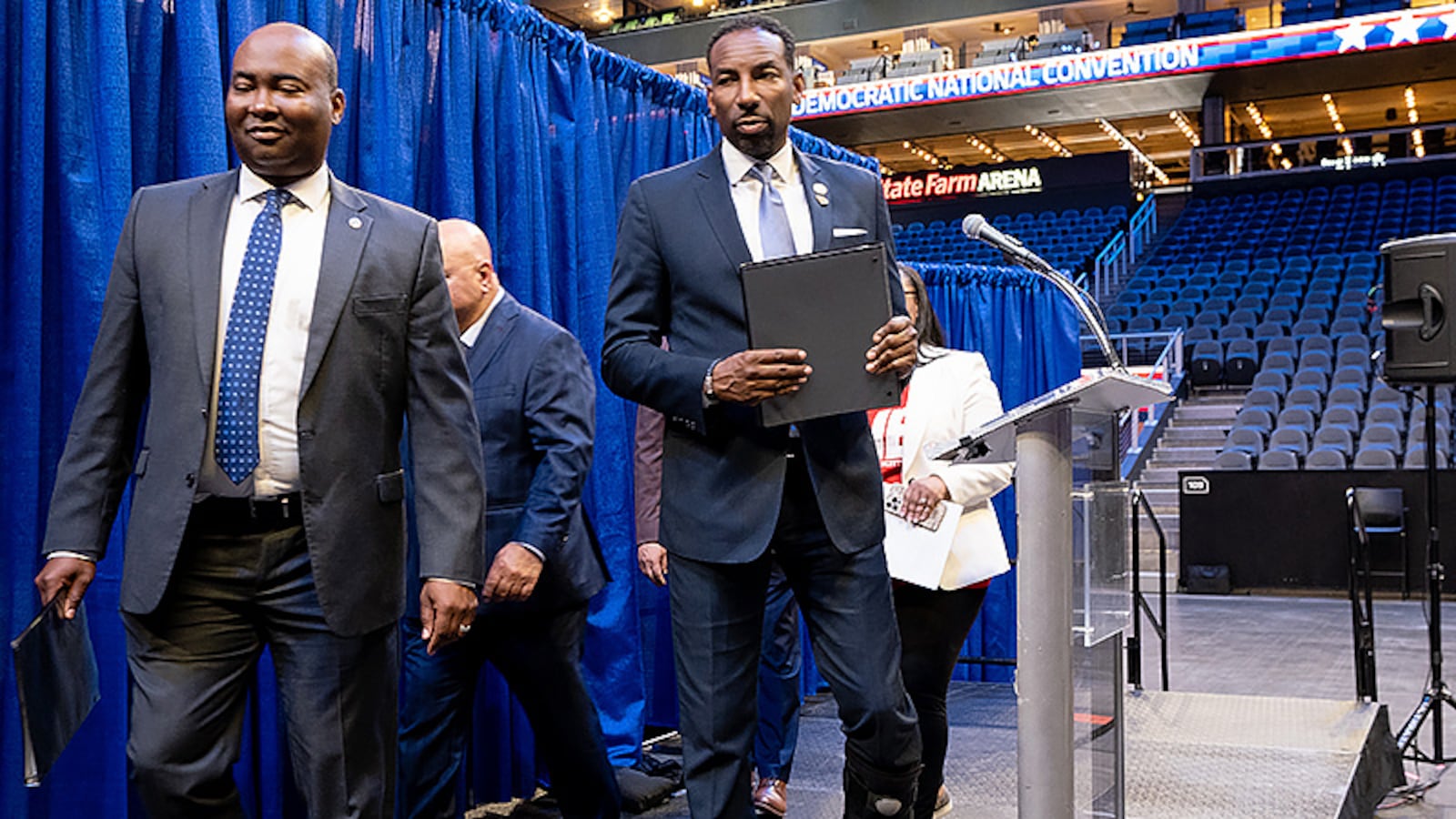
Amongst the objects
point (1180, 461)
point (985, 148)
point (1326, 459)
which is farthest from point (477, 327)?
point (985, 148)

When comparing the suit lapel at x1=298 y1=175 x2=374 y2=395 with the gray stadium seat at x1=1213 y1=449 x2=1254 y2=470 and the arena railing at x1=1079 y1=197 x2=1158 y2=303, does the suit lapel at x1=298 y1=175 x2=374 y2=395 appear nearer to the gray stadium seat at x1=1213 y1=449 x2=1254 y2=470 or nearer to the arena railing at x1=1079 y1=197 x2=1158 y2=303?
the gray stadium seat at x1=1213 y1=449 x2=1254 y2=470

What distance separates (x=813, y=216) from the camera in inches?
84.3

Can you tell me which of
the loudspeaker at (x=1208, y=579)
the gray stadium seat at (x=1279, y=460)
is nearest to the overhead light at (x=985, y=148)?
the gray stadium seat at (x=1279, y=460)

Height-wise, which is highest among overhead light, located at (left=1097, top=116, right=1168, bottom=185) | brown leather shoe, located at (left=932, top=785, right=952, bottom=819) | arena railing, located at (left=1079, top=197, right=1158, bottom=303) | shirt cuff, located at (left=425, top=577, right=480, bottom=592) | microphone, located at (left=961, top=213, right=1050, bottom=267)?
overhead light, located at (left=1097, top=116, right=1168, bottom=185)

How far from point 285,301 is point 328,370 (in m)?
0.11

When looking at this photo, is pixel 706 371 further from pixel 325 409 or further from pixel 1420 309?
pixel 1420 309

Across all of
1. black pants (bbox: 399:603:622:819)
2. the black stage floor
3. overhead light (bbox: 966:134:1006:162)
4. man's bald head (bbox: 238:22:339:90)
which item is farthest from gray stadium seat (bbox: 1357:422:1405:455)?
overhead light (bbox: 966:134:1006:162)

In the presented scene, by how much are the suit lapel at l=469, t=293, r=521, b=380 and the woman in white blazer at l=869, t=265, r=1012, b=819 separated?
2.72 feet

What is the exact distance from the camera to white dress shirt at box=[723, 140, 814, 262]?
7.06 feet

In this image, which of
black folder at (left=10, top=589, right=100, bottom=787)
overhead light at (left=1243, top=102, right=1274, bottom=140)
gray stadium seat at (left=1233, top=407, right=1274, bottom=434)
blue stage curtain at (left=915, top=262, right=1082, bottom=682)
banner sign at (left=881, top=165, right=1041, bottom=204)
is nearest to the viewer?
black folder at (left=10, top=589, right=100, bottom=787)

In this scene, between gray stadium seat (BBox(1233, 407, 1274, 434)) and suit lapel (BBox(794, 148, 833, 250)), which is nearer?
suit lapel (BBox(794, 148, 833, 250))

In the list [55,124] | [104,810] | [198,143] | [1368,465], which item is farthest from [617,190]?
[1368,465]

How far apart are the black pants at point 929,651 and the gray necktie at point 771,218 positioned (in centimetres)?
101

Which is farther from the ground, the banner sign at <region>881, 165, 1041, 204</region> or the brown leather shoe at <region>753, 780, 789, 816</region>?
the banner sign at <region>881, 165, 1041, 204</region>
